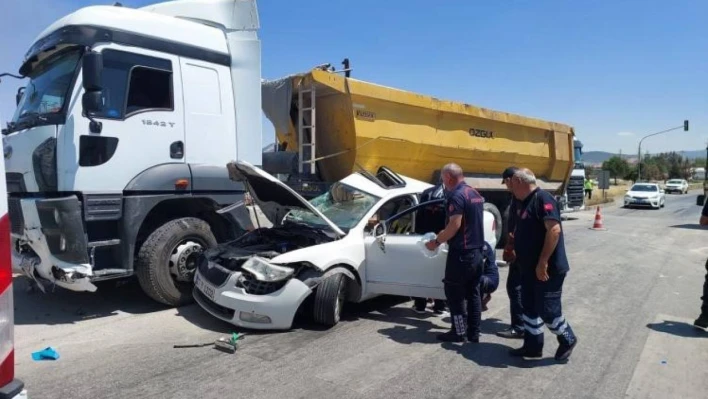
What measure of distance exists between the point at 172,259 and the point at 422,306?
9.62 ft

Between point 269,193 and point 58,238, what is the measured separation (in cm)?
224

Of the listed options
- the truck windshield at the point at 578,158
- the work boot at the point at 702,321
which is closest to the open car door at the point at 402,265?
the work boot at the point at 702,321

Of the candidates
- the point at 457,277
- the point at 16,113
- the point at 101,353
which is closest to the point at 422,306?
the point at 457,277

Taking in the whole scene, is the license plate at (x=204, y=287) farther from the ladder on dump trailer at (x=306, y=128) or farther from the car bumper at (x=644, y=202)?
the car bumper at (x=644, y=202)

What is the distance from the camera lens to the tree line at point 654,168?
76463mm

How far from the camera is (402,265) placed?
528 centimetres

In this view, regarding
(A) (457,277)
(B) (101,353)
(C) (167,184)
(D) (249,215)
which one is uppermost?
(C) (167,184)

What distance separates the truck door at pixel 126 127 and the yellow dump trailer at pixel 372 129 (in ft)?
7.61

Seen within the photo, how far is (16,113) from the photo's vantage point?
5.95m

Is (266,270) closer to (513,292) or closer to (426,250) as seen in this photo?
(426,250)

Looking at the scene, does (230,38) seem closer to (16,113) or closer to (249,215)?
(249,215)

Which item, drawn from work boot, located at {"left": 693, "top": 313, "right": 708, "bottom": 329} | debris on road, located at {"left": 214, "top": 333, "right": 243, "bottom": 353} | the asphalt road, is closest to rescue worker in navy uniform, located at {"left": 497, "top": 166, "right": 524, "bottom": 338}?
the asphalt road

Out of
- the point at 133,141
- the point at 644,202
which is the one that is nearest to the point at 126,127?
the point at 133,141

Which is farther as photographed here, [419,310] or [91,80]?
[419,310]
